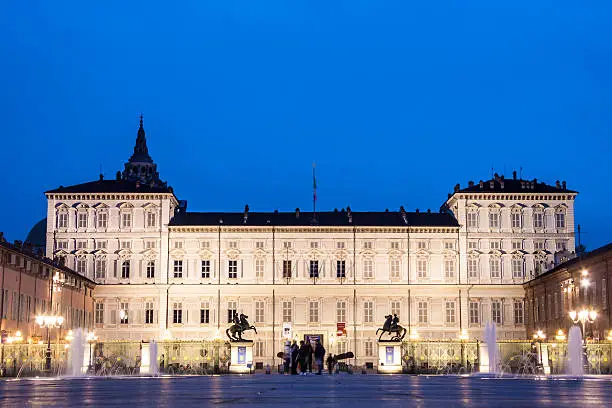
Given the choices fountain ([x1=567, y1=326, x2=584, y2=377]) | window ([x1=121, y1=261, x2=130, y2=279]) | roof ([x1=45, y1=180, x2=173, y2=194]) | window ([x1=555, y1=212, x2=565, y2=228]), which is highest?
roof ([x1=45, y1=180, x2=173, y2=194])

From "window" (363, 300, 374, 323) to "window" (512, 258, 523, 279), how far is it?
12.3 meters

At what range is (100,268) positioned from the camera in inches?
3081

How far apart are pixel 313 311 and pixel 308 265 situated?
3.87m

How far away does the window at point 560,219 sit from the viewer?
259 feet

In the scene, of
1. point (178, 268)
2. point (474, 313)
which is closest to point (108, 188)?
point (178, 268)

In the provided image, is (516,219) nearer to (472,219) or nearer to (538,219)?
(538,219)

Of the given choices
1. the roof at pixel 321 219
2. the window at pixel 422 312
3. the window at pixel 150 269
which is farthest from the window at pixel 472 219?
the window at pixel 150 269

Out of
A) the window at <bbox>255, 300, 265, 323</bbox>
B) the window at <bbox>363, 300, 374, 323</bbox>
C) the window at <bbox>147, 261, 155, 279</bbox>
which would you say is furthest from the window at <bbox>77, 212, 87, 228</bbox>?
the window at <bbox>363, 300, 374, 323</bbox>

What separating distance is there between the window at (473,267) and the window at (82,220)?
32.4 meters

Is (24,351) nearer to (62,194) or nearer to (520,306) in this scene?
(62,194)

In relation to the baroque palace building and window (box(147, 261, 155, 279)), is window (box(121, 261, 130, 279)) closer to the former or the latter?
the baroque palace building

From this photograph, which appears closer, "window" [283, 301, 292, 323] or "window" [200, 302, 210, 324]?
Answer: "window" [200, 302, 210, 324]

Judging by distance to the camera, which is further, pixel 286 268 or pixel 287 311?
pixel 286 268

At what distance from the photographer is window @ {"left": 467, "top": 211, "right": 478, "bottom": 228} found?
7894cm
